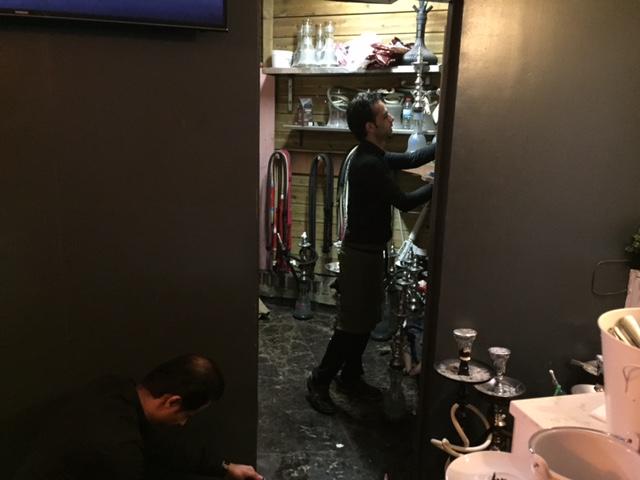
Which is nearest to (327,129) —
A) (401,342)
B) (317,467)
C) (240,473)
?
(401,342)

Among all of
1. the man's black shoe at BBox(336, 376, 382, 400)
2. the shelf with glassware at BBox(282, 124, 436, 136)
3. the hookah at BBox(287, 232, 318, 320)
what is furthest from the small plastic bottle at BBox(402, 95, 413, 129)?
the man's black shoe at BBox(336, 376, 382, 400)

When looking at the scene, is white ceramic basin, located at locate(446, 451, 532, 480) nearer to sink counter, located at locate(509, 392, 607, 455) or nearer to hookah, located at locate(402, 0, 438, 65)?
sink counter, located at locate(509, 392, 607, 455)

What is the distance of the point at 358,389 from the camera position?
3.12m

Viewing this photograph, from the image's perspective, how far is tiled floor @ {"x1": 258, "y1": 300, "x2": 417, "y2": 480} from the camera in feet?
8.07

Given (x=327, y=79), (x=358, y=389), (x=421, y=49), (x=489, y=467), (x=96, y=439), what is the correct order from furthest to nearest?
(x=327, y=79), (x=421, y=49), (x=358, y=389), (x=96, y=439), (x=489, y=467)

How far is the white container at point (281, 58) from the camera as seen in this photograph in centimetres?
394

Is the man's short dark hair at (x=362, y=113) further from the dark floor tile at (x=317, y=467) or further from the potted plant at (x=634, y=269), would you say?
the dark floor tile at (x=317, y=467)

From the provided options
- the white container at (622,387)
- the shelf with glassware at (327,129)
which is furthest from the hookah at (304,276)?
the white container at (622,387)

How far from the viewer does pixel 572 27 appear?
6.09 ft

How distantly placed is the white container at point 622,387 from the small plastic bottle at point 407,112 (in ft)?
9.19

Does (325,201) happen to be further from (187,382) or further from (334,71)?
(187,382)

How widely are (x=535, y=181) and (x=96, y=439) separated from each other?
5.18 feet

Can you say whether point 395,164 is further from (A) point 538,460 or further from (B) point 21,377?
(A) point 538,460

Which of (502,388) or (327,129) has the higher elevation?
(327,129)
